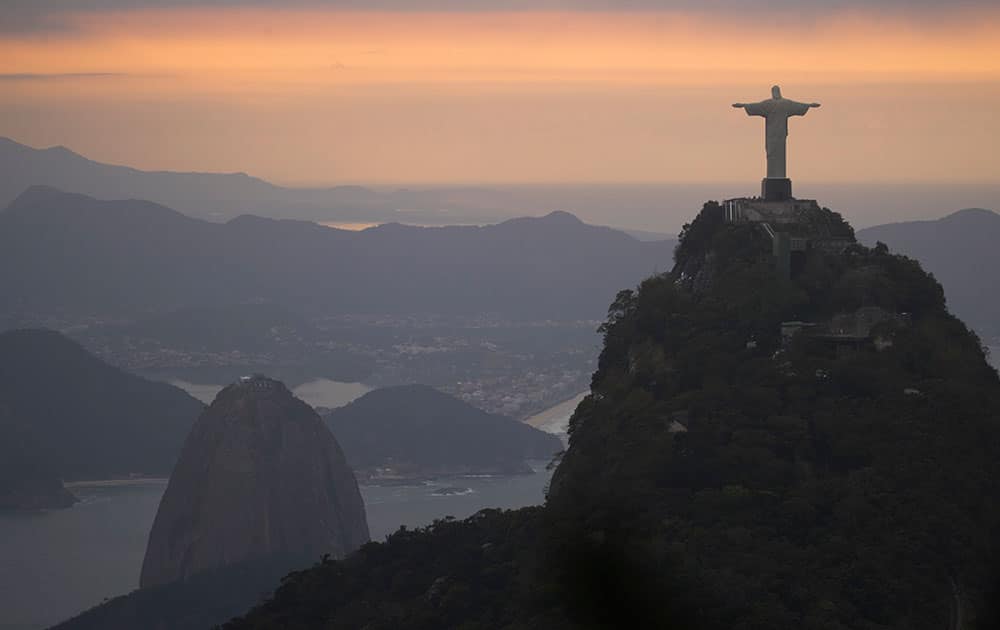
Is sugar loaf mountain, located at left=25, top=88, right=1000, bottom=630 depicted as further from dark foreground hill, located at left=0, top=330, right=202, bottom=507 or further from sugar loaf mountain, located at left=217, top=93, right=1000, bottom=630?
dark foreground hill, located at left=0, top=330, right=202, bottom=507

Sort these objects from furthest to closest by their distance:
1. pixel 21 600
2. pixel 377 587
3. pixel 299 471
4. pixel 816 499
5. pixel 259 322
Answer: pixel 259 322, pixel 299 471, pixel 21 600, pixel 377 587, pixel 816 499

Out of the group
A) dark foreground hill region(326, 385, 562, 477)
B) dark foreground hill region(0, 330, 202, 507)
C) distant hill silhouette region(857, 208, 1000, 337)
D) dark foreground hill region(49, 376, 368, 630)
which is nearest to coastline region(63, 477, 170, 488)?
dark foreground hill region(0, 330, 202, 507)

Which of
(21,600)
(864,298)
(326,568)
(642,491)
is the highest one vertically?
(864,298)

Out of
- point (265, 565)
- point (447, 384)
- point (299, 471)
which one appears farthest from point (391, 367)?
point (265, 565)

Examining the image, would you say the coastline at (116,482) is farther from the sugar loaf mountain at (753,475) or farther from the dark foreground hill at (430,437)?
the sugar loaf mountain at (753,475)

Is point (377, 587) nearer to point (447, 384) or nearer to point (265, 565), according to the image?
point (265, 565)
